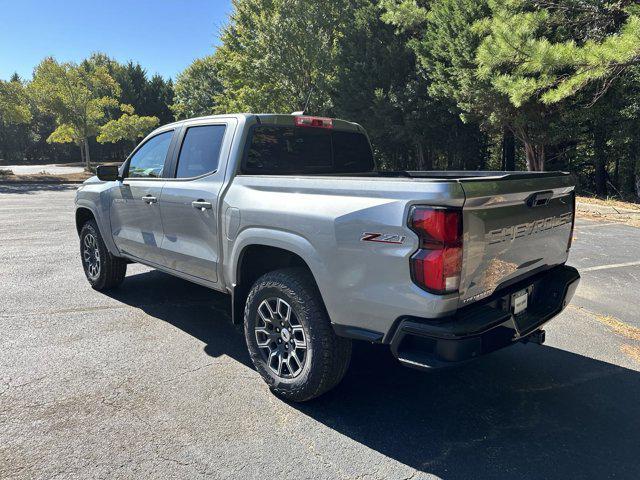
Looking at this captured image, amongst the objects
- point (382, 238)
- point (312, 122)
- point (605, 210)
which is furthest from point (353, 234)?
point (605, 210)

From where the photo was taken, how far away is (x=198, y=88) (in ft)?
131

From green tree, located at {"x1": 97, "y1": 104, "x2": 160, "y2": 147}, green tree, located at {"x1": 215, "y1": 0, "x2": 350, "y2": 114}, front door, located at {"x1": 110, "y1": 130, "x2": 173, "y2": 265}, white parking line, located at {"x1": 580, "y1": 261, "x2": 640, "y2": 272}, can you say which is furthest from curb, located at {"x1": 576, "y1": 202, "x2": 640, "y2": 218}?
green tree, located at {"x1": 97, "y1": 104, "x2": 160, "y2": 147}

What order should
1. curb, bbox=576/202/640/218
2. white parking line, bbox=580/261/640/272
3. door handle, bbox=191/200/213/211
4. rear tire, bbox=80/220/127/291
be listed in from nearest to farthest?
1. door handle, bbox=191/200/213/211
2. rear tire, bbox=80/220/127/291
3. white parking line, bbox=580/261/640/272
4. curb, bbox=576/202/640/218

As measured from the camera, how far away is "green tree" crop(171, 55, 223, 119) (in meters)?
37.4

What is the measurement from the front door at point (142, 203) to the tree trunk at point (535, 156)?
468 inches

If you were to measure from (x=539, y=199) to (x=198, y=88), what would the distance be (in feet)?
134

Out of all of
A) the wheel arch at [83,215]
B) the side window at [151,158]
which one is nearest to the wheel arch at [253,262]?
the side window at [151,158]

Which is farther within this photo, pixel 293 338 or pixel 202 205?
pixel 202 205

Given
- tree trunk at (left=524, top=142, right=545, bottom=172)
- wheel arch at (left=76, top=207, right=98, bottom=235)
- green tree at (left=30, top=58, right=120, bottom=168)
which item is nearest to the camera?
wheel arch at (left=76, top=207, right=98, bottom=235)

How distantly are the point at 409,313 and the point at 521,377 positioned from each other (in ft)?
5.22

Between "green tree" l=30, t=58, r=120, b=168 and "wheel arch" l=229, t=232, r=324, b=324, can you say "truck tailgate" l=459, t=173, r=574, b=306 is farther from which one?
"green tree" l=30, t=58, r=120, b=168

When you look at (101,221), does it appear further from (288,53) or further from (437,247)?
(288,53)

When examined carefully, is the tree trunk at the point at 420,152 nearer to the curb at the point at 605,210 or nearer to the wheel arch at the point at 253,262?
the curb at the point at 605,210

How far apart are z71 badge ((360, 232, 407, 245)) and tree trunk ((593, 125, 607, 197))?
493 inches
